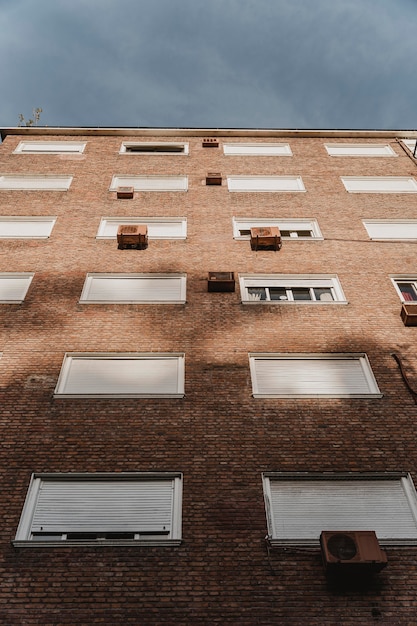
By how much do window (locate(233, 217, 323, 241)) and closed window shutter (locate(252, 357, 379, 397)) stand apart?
5.34 metres

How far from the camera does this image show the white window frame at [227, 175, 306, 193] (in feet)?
59.8

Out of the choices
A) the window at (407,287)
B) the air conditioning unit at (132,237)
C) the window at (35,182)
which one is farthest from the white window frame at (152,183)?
the window at (407,287)

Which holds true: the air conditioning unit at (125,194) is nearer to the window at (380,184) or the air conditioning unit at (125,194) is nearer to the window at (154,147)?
the window at (154,147)

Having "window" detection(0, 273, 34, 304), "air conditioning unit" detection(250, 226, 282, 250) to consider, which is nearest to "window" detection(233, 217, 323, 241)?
"air conditioning unit" detection(250, 226, 282, 250)

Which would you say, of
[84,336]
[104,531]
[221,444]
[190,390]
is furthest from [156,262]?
[104,531]

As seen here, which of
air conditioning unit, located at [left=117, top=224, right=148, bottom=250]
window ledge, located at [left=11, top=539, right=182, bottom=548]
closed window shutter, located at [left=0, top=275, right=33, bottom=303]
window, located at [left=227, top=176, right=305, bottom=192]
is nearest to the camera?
window ledge, located at [left=11, top=539, right=182, bottom=548]

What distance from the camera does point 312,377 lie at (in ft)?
36.0

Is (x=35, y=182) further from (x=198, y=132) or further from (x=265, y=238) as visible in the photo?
(x=265, y=238)

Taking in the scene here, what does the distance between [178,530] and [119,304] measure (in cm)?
599

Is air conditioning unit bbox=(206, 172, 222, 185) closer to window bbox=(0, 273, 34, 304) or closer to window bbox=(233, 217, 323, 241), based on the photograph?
window bbox=(233, 217, 323, 241)

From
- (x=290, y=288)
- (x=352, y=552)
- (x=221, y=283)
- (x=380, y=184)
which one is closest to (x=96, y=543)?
(x=352, y=552)

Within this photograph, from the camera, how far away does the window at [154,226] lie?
15516mm

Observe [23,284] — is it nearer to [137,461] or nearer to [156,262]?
[156,262]

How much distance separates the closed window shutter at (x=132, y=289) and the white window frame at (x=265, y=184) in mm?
5940
